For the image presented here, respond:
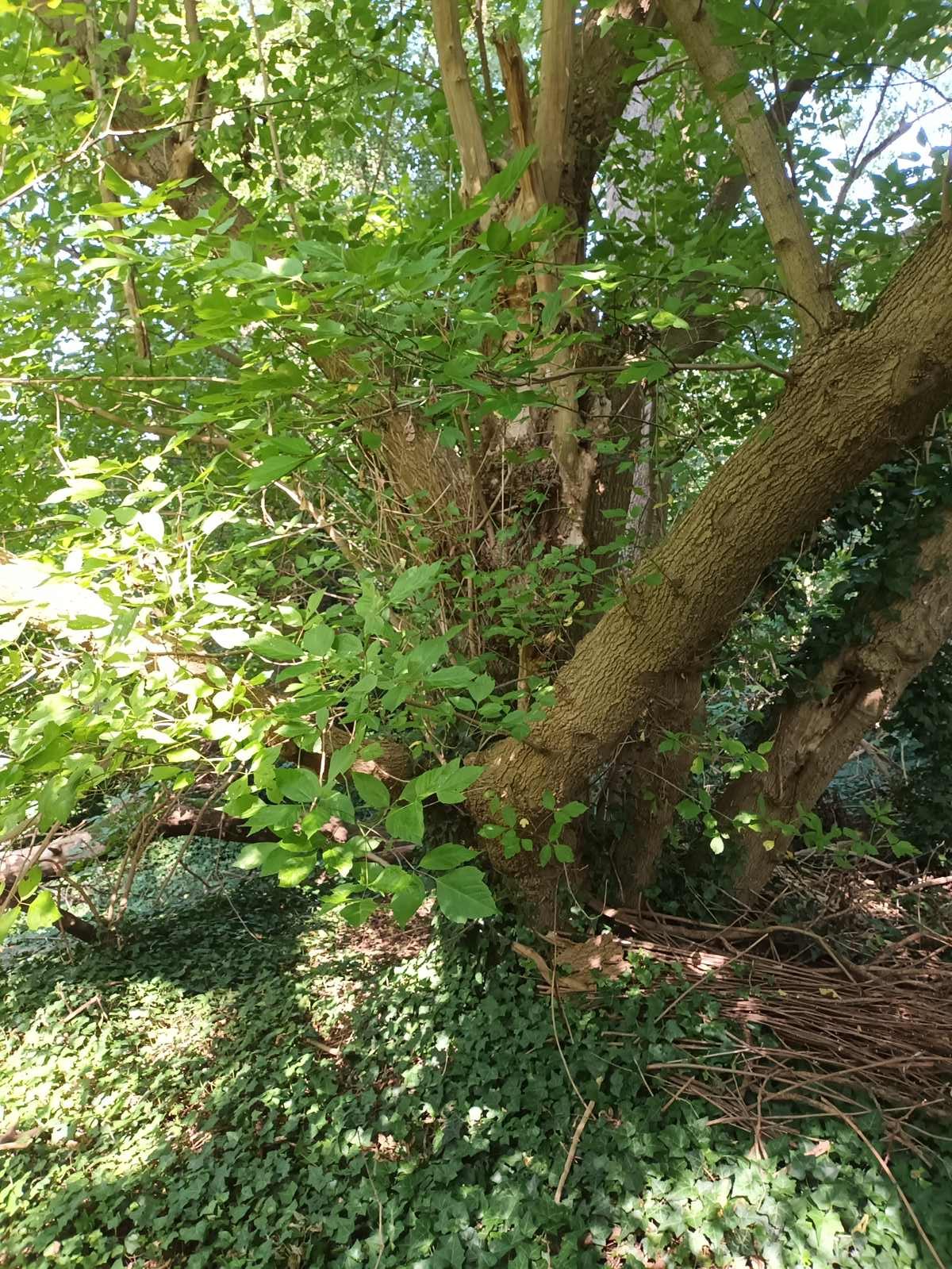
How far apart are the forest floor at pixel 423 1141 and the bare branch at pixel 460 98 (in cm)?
341

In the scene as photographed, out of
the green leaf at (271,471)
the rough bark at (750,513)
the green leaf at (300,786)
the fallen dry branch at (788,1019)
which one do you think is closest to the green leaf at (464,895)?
the green leaf at (300,786)

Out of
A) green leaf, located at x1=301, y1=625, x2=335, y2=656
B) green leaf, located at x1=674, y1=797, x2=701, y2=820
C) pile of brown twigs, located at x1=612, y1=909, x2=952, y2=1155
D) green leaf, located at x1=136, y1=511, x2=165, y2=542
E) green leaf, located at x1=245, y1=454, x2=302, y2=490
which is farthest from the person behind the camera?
green leaf, located at x1=674, y1=797, x2=701, y2=820

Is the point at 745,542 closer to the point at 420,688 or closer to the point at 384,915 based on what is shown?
the point at 420,688

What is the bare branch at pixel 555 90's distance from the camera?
2.78m

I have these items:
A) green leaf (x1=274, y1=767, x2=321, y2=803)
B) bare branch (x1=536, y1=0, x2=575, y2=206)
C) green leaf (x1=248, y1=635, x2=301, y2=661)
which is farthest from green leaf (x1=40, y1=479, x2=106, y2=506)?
bare branch (x1=536, y1=0, x2=575, y2=206)

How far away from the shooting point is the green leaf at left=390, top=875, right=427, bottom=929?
1.09m

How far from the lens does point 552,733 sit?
9.64 ft

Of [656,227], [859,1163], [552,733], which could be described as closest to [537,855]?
[552,733]

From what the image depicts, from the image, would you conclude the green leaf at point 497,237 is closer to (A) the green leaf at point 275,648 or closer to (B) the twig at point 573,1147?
(A) the green leaf at point 275,648

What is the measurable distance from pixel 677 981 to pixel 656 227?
3615 mm

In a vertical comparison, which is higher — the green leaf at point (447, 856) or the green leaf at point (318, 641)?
the green leaf at point (318, 641)

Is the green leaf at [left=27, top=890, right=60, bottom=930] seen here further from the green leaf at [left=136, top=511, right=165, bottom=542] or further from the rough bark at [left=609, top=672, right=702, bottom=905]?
the rough bark at [left=609, top=672, right=702, bottom=905]

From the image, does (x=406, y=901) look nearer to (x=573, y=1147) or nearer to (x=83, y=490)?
(x=83, y=490)

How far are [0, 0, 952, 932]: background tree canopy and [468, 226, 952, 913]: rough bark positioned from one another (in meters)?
0.01
